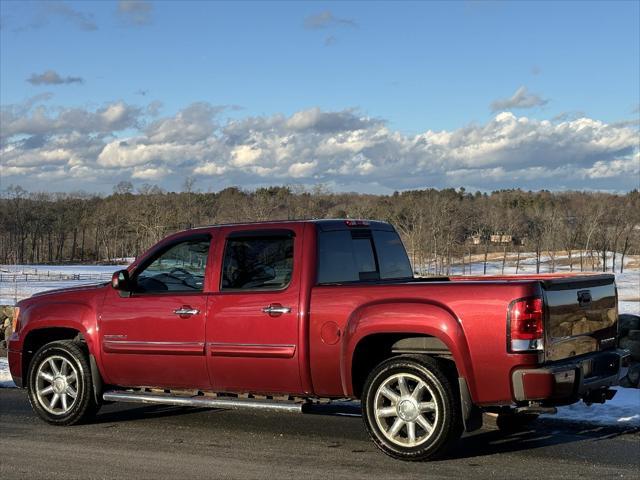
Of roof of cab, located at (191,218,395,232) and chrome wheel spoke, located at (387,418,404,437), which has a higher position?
roof of cab, located at (191,218,395,232)

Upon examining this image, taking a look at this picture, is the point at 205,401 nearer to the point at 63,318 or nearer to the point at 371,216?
the point at 63,318

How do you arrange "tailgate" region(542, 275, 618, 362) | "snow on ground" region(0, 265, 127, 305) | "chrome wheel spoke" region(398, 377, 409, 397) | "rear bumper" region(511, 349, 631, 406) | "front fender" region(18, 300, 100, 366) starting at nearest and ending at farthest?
"rear bumper" region(511, 349, 631, 406)
"tailgate" region(542, 275, 618, 362)
"chrome wheel spoke" region(398, 377, 409, 397)
"front fender" region(18, 300, 100, 366)
"snow on ground" region(0, 265, 127, 305)

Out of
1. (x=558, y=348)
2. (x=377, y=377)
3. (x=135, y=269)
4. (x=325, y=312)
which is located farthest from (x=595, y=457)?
(x=135, y=269)

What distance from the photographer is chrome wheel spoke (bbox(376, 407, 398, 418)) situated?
6492 mm

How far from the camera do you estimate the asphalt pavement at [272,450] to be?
6.09 m

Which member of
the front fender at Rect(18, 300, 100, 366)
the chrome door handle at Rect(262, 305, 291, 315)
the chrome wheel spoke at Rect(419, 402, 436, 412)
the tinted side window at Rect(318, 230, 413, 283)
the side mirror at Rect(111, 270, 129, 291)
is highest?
the tinted side window at Rect(318, 230, 413, 283)

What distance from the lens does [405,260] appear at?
8172 mm

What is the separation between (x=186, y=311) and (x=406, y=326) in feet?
6.90

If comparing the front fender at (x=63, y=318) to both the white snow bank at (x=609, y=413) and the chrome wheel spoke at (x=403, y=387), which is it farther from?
the white snow bank at (x=609, y=413)

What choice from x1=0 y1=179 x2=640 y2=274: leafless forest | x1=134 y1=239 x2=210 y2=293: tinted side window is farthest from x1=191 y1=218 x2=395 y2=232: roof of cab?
x1=0 y1=179 x2=640 y2=274: leafless forest

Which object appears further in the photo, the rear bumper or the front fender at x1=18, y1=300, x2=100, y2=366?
the front fender at x1=18, y1=300, x2=100, y2=366

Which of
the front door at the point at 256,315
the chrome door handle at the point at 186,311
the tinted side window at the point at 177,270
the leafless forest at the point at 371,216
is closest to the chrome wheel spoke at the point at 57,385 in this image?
the tinted side window at the point at 177,270

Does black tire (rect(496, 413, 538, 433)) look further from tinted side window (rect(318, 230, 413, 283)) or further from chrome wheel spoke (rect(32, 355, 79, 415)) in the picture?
chrome wheel spoke (rect(32, 355, 79, 415))

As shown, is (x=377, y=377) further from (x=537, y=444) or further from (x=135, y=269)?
(x=135, y=269)
